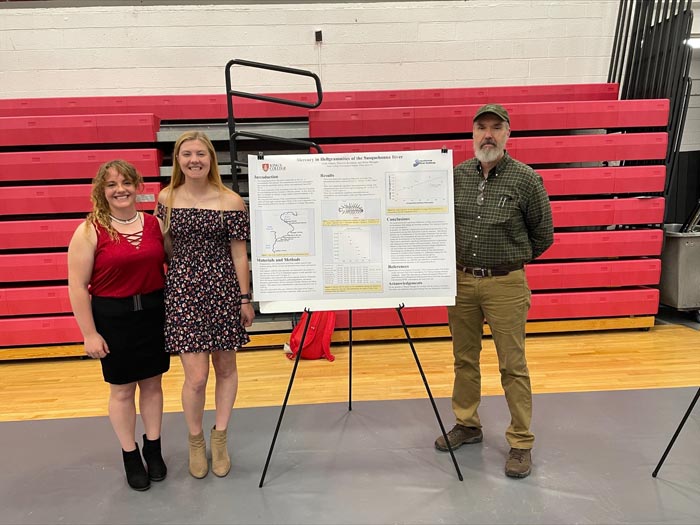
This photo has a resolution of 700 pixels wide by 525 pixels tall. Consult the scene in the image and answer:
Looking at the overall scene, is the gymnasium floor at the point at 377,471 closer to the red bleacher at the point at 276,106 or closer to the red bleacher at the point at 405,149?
the red bleacher at the point at 405,149

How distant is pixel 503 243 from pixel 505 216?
0.41ft

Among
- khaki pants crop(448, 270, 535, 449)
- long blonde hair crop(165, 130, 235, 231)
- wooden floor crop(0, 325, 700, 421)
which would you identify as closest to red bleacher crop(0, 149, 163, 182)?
wooden floor crop(0, 325, 700, 421)

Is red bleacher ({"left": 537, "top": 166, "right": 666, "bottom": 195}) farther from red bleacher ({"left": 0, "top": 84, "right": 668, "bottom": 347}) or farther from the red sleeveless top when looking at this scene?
the red sleeveless top

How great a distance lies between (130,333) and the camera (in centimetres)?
195

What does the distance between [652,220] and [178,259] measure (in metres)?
4.10

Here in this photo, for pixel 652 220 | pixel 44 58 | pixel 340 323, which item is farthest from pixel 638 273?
pixel 44 58

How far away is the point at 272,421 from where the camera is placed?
2.68m

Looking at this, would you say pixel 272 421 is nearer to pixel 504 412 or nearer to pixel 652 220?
pixel 504 412

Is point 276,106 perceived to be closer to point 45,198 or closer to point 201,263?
point 45,198

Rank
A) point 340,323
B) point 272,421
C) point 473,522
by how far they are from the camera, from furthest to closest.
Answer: point 340,323 < point 272,421 < point 473,522

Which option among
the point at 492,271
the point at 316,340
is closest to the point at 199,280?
the point at 492,271

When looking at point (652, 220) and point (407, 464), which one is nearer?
point (407, 464)

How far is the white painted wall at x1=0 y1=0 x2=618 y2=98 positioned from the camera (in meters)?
4.30

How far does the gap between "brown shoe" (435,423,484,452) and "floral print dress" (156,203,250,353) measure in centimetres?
121
